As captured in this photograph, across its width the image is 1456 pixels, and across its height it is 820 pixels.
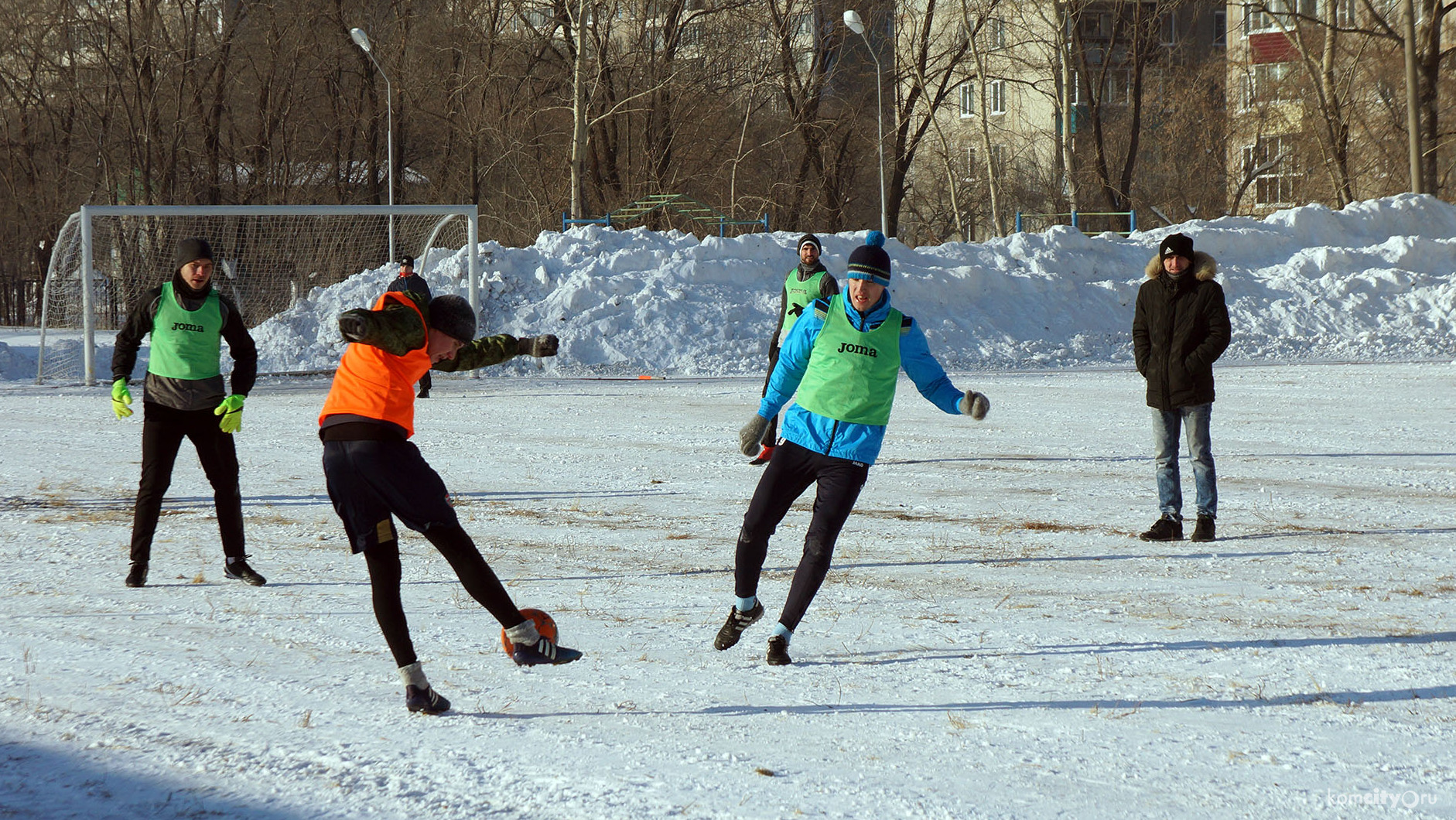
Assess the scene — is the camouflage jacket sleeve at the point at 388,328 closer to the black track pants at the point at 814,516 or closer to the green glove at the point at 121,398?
the black track pants at the point at 814,516

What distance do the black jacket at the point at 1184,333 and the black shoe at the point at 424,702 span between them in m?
4.72

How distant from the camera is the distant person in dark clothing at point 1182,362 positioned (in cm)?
732

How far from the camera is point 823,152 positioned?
1474 inches

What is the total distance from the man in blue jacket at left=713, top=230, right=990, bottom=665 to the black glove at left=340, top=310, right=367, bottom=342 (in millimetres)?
1653

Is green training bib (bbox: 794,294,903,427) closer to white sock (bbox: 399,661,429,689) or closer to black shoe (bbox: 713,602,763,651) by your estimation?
black shoe (bbox: 713,602,763,651)

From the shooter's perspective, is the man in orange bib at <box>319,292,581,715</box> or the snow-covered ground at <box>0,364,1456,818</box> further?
the man in orange bib at <box>319,292,581,715</box>

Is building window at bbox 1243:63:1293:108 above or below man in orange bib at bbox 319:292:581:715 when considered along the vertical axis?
above

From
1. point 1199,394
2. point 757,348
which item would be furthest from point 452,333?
point 757,348

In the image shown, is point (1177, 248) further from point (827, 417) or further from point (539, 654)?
point (539, 654)

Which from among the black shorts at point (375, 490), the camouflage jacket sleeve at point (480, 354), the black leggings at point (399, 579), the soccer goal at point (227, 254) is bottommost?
the black leggings at point (399, 579)

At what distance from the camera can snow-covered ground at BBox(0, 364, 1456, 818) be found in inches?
145

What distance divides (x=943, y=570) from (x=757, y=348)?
15.0m

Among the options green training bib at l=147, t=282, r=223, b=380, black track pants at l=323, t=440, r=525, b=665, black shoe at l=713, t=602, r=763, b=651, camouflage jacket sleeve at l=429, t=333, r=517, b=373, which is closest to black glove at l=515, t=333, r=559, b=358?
camouflage jacket sleeve at l=429, t=333, r=517, b=373

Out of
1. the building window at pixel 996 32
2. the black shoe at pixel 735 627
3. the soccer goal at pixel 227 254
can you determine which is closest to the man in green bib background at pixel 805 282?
the black shoe at pixel 735 627
